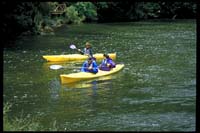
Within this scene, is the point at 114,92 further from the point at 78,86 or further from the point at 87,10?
the point at 87,10

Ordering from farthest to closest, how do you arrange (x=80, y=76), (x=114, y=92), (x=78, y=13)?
(x=78, y=13)
(x=80, y=76)
(x=114, y=92)

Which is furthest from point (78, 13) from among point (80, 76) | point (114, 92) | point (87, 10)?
point (114, 92)

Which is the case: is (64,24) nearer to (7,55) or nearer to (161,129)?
(7,55)

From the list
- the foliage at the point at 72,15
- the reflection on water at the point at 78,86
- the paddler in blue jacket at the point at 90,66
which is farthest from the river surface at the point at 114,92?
the foliage at the point at 72,15

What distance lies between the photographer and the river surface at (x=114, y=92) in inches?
428

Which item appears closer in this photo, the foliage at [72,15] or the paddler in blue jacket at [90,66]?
the paddler in blue jacket at [90,66]

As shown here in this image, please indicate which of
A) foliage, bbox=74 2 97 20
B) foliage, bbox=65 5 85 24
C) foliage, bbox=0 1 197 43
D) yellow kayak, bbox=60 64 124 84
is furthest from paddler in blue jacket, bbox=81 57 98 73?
foliage, bbox=74 2 97 20

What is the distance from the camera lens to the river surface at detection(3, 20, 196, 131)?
428 inches

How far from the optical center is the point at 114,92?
14461 mm

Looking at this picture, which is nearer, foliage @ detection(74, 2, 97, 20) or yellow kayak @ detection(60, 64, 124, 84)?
yellow kayak @ detection(60, 64, 124, 84)

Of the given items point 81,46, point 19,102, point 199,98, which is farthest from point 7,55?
point 199,98

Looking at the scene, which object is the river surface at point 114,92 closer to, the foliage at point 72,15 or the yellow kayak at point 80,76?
the yellow kayak at point 80,76

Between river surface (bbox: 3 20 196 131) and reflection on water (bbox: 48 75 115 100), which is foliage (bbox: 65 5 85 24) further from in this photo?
reflection on water (bbox: 48 75 115 100)

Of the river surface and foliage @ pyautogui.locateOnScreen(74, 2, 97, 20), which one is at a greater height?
foliage @ pyautogui.locateOnScreen(74, 2, 97, 20)
